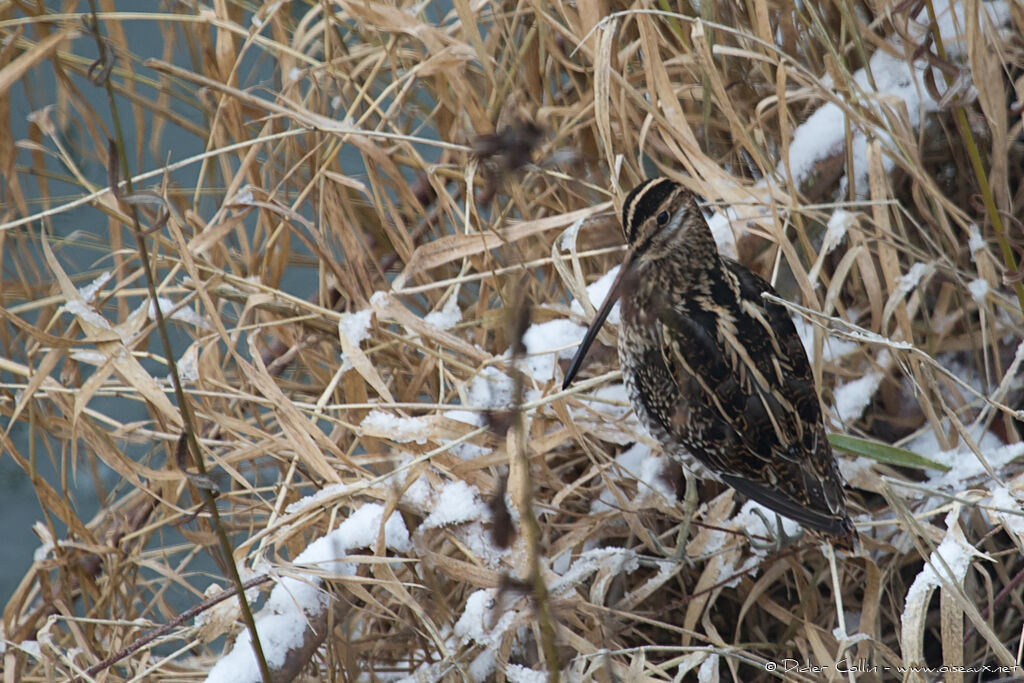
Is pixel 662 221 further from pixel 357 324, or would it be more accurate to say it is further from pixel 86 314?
pixel 86 314

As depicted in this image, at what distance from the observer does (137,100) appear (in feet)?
8.18

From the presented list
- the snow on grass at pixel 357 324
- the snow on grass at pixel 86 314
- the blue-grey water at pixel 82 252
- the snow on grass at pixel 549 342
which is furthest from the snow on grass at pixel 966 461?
the blue-grey water at pixel 82 252

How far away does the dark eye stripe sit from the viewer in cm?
186

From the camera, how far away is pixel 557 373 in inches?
81.9

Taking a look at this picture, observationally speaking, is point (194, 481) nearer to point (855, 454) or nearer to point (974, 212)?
point (855, 454)

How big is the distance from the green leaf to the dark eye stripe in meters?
0.53

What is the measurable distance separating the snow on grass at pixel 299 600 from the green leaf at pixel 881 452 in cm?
80

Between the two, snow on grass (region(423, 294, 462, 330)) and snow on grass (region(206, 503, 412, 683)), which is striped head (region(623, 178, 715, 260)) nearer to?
snow on grass (region(423, 294, 462, 330))

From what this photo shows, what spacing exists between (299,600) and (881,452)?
3.48 ft

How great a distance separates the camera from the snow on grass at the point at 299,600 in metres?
1.80

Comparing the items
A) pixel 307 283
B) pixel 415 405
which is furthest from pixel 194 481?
pixel 307 283

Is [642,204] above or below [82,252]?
above

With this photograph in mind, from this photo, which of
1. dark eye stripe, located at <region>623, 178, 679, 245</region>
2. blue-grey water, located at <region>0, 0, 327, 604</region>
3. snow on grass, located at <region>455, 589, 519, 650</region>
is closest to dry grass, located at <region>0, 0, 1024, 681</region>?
snow on grass, located at <region>455, 589, 519, 650</region>

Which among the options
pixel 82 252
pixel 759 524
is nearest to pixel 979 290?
pixel 759 524
